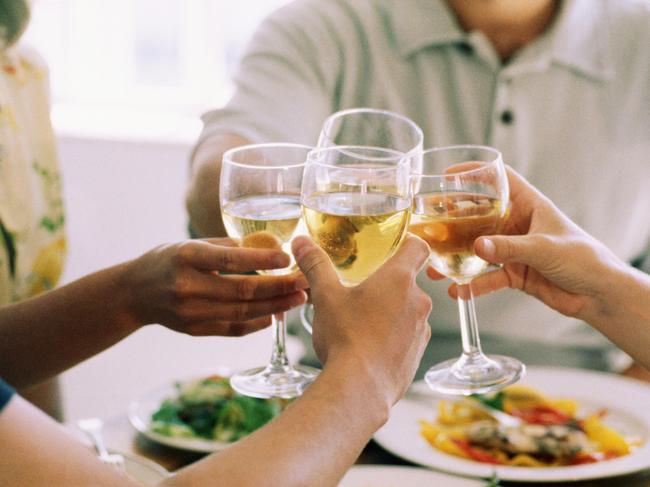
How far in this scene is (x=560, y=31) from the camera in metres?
1.98

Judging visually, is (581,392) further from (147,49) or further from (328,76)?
(147,49)

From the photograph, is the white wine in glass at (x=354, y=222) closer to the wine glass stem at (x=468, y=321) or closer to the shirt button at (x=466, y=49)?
the wine glass stem at (x=468, y=321)

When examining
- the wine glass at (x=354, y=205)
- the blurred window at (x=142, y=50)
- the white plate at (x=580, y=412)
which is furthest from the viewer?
the blurred window at (x=142, y=50)

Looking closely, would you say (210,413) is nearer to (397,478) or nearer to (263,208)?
(397,478)

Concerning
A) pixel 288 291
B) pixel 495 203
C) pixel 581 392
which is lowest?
pixel 581 392

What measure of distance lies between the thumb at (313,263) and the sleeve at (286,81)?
85cm

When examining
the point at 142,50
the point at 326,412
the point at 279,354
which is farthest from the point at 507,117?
the point at 142,50

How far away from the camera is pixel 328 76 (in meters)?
2.00

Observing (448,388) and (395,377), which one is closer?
(395,377)

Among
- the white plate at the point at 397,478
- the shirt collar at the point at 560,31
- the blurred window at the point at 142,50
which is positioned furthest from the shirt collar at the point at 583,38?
the blurred window at the point at 142,50

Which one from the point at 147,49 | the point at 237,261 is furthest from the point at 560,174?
the point at 147,49

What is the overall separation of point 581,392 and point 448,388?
60 cm

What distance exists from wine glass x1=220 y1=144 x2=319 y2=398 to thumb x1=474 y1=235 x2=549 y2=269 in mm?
219

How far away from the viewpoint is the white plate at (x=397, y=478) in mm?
1202
